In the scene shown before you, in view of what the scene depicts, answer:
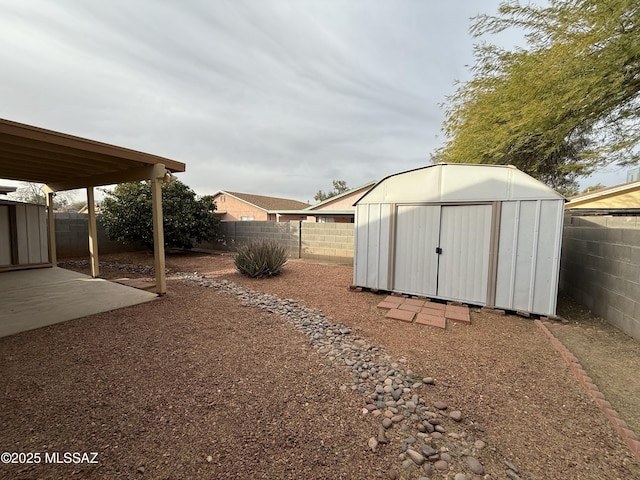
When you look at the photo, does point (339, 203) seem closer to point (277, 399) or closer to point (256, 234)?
point (256, 234)

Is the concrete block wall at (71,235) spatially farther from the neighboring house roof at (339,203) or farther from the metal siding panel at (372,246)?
the neighboring house roof at (339,203)

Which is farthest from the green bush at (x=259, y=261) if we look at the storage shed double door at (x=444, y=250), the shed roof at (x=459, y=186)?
the storage shed double door at (x=444, y=250)

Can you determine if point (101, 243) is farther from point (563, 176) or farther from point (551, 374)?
point (563, 176)

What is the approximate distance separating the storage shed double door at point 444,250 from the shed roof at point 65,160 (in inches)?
178

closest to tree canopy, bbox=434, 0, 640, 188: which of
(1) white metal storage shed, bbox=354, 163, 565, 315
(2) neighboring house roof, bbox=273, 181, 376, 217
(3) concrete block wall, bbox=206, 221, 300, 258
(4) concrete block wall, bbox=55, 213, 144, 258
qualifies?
(1) white metal storage shed, bbox=354, 163, 565, 315

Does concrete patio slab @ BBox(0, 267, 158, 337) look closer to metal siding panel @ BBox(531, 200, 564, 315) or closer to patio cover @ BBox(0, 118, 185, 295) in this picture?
patio cover @ BBox(0, 118, 185, 295)

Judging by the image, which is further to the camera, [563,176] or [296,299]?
[563,176]

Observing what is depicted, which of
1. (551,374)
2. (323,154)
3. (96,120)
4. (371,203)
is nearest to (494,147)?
(371,203)

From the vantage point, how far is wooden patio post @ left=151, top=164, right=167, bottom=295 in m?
4.47

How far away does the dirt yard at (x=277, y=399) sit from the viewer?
5.24ft

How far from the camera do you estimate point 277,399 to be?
7.07ft

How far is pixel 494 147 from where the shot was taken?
23.2 ft

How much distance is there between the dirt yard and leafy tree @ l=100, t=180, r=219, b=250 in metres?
7.09

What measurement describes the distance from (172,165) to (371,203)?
389cm
